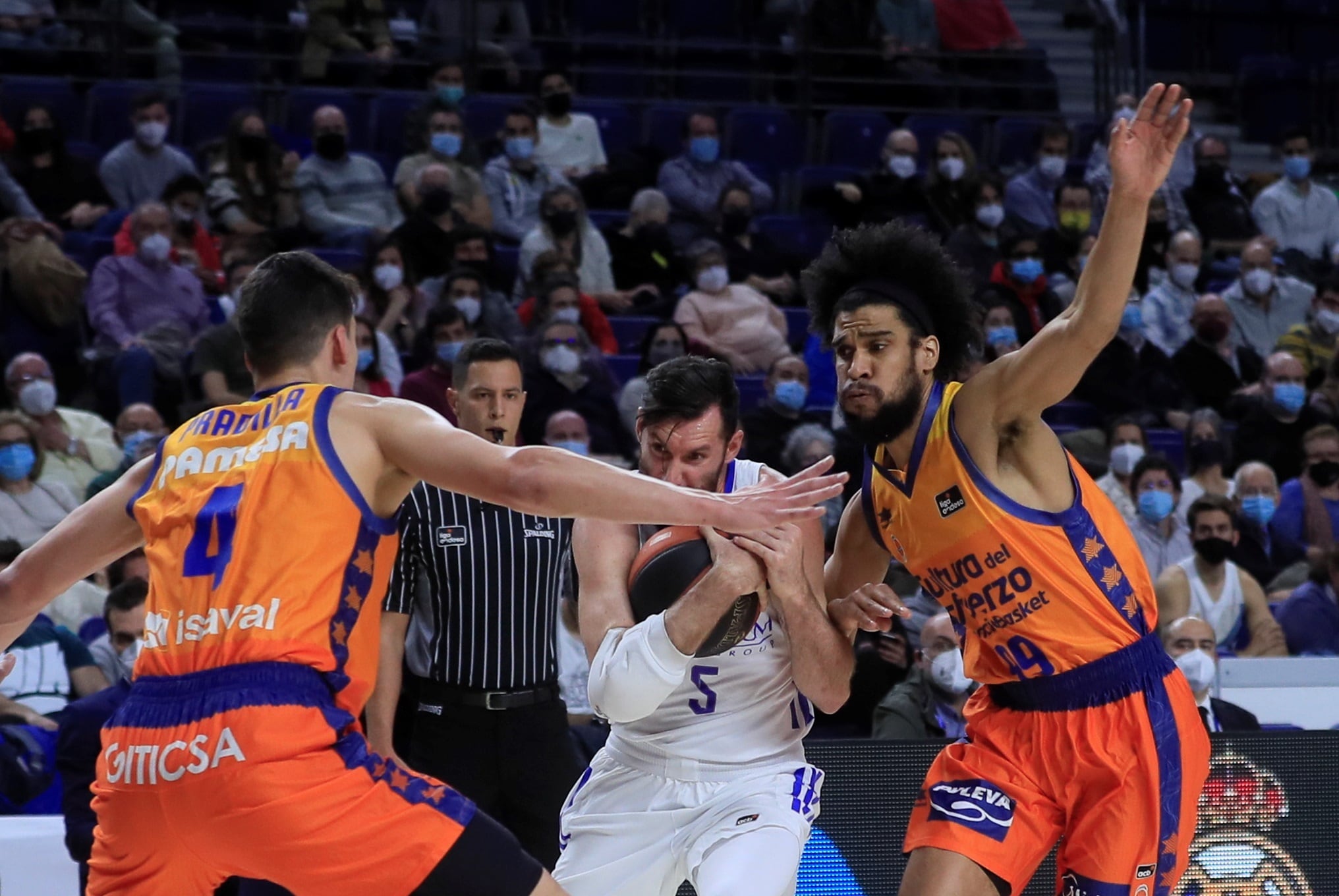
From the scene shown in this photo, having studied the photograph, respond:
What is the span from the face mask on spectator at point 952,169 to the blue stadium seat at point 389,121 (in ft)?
13.3

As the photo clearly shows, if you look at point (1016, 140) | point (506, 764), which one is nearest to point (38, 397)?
point (506, 764)

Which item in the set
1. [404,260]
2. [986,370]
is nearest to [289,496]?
[986,370]

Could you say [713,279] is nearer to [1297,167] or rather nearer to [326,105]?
[326,105]

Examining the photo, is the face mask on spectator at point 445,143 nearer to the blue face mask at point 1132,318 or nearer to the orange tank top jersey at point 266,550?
the blue face mask at point 1132,318

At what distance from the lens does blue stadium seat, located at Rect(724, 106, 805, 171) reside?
1396cm

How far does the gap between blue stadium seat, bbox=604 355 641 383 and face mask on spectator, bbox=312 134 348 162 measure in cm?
248

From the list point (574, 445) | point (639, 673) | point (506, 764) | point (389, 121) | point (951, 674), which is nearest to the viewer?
point (639, 673)

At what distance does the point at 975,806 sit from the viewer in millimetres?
4359

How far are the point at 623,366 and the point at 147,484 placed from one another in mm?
7154

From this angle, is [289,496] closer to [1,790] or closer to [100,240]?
[1,790]

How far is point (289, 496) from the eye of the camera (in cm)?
356

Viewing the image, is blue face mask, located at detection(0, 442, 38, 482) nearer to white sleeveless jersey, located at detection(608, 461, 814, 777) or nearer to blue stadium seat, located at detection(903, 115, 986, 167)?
white sleeveless jersey, located at detection(608, 461, 814, 777)

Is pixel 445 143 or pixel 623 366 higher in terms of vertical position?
pixel 445 143

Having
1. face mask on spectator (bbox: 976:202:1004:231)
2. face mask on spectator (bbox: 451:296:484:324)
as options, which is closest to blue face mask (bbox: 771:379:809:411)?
face mask on spectator (bbox: 451:296:484:324)
